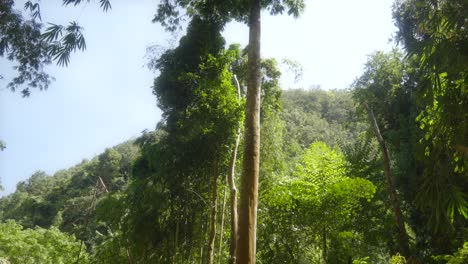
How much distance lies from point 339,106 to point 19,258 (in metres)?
43.0

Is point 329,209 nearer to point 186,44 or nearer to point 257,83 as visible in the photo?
point 257,83

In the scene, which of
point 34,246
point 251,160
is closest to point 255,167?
point 251,160

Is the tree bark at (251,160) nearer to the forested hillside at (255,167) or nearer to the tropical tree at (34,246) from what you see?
the forested hillside at (255,167)

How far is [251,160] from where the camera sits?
5.30 m

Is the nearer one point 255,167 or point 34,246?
point 255,167

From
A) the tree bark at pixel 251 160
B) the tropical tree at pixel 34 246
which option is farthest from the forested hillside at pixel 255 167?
the tropical tree at pixel 34 246

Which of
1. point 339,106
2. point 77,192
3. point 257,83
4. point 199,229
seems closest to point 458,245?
point 199,229

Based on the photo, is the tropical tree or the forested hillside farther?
the tropical tree

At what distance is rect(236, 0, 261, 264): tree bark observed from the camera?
4.77 m

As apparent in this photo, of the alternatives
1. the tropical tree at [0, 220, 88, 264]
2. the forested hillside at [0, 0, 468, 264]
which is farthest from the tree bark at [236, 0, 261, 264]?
the tropical tree at [0, 220, 88, 264]

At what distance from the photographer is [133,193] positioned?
9.45 m

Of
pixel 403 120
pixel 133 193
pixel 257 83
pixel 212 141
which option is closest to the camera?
pixel 257 83

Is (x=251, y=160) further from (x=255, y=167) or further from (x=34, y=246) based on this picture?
(x=34, y=246)

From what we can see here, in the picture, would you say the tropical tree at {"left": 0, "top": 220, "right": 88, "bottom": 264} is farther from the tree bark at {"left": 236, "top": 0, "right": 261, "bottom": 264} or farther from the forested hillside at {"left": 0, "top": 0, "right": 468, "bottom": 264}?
the tree bark at {"left": 236, "top": 0, "right": 261, "bottom": 264}
